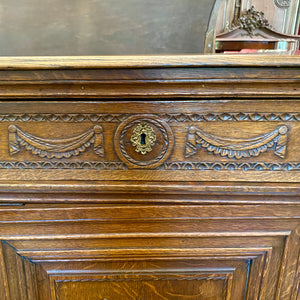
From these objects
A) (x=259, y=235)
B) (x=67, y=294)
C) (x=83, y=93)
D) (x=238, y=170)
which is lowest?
(x=67, y=294)

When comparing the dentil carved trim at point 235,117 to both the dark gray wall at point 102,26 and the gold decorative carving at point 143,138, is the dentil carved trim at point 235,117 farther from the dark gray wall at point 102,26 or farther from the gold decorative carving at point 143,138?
the dark gray wall at point 102,26

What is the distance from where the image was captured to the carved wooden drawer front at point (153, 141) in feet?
1.28

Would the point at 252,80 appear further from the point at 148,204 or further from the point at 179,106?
the point at 148,204

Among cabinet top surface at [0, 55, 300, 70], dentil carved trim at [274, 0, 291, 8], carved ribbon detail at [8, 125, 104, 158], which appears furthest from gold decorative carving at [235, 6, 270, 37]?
carved ribbon detail at [8, 125, 104, 158]

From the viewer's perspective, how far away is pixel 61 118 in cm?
40

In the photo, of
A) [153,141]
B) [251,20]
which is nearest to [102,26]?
[251,20]

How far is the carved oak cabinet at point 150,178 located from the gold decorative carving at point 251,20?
42 centimetres

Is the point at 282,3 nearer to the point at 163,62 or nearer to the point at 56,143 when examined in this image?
the point at 163,62

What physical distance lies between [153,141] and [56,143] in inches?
6.1

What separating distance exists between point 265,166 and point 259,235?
0.13 meters

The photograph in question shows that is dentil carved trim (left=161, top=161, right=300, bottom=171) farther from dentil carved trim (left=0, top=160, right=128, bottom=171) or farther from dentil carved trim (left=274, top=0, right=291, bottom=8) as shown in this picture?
dentil carved trim (left=274, top=0, right=291, bottom=8)

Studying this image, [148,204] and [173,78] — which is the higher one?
[173,78]

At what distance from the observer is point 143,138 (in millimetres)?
406

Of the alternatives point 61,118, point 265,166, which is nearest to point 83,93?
point 61,118
